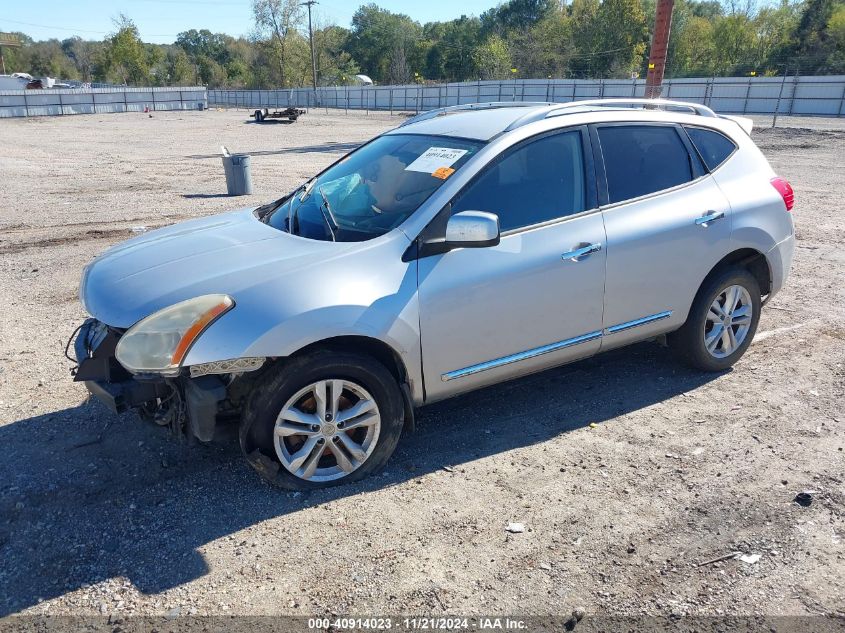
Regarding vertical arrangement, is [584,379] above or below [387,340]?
below

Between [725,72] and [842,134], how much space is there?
44.7 meters

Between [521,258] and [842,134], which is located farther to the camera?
[842,134]

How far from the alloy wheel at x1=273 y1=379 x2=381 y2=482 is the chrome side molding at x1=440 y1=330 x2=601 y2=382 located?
506mm

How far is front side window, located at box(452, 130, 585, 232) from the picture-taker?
3754mm

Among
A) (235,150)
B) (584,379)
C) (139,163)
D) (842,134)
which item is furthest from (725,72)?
(584,379)

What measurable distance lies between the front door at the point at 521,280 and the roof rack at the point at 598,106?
0.15 m

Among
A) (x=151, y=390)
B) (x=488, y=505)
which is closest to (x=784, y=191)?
(x=488, y=505)

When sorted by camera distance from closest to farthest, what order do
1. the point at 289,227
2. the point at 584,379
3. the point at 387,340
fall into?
1. the point at 387,340
2. the point at 289,227
3. the point at 584,379

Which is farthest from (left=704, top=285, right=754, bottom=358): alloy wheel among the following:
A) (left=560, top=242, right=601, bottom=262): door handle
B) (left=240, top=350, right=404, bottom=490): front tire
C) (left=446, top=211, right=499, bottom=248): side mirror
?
(left=240, top=350, right=404, bottom=490): front tire

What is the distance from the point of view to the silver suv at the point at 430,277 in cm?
321

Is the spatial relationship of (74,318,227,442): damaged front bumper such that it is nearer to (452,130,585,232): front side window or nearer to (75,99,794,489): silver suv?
(75,99,794,489): silver suv

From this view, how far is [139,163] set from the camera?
61.5 ft

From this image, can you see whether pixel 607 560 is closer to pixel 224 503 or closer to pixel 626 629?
pixel 626 629

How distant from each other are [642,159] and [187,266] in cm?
293
